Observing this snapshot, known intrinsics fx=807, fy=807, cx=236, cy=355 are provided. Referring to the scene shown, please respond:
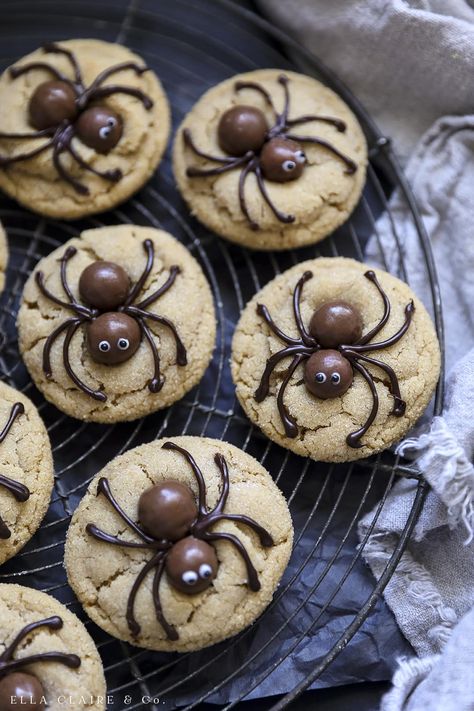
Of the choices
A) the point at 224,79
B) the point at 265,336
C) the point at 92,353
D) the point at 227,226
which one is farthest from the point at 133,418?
the point at 224,79

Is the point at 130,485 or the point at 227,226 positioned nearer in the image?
the point at 130,485

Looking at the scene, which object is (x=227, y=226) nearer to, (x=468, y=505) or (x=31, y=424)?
(x=31, y=424)

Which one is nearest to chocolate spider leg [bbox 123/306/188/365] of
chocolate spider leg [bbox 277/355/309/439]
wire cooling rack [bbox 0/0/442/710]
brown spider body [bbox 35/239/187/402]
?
brown spider body [bbox 35/239/187/402]

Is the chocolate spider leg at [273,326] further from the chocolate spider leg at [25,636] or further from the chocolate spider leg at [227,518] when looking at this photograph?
the chocolate spider leg at [25,636]

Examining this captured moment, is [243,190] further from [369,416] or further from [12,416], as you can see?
[12,416]

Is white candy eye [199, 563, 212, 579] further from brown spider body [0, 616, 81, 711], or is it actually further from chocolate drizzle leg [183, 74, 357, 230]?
chocolate drizzle leg [183, 74, 357, 230]

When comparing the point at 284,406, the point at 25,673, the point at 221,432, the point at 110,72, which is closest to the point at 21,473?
the point at 25,673
